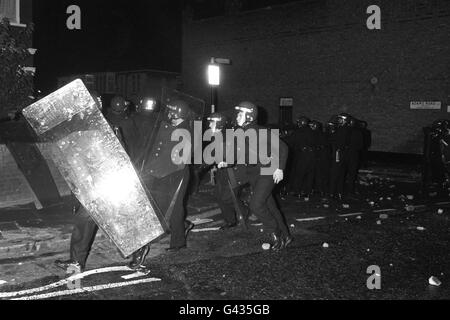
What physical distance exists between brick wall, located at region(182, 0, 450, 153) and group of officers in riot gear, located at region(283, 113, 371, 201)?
8.63m

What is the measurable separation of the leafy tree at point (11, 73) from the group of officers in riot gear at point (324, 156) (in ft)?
19.9

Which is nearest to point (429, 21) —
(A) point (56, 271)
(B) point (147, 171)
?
(B) point (147, 171)

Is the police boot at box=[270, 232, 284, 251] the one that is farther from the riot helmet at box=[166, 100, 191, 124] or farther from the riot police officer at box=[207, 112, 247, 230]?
the riot helmet at box=[166, 100, 191, 124]

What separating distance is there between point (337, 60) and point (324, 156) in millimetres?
11106

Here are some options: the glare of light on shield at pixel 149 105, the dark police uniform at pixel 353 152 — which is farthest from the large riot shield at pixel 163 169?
the dark police uniform at pixel 353 152

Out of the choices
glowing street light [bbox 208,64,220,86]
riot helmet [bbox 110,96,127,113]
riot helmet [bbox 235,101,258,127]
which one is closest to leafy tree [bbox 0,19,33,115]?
riot helmet [bbox 110,96,127,113]

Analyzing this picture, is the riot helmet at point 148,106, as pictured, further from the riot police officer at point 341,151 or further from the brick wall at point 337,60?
the brick wall at point 337,60

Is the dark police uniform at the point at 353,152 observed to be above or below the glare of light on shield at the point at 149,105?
below

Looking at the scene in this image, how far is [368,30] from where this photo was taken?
21000 millimetres

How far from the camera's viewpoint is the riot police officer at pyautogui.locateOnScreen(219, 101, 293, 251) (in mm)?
6922

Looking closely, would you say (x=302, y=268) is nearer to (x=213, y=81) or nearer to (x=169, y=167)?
(x=169, y=167)

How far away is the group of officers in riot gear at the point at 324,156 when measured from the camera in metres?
11.8

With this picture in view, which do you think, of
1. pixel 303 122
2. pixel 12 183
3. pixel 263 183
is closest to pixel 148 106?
pixel 12 183
